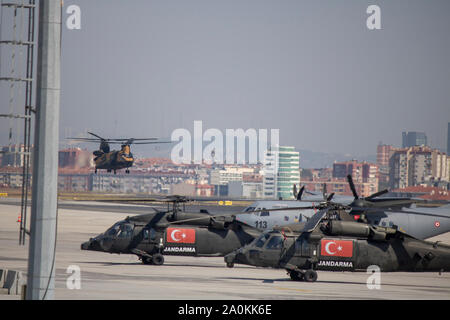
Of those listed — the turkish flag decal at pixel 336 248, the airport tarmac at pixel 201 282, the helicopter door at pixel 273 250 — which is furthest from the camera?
the helicopter door at pixel 273 250

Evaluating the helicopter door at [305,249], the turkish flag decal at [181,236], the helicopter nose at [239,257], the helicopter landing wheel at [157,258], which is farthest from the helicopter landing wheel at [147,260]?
the helicopter door at [305,249]

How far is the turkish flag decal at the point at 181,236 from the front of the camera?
27.6m

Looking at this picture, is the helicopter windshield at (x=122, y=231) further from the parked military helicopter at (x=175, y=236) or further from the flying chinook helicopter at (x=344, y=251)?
the flying chinook helicopter at (x=344, y=251)

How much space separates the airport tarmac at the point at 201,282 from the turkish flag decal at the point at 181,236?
1.26m

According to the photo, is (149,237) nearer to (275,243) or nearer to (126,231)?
(126,231)

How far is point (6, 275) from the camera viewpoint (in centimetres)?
2084

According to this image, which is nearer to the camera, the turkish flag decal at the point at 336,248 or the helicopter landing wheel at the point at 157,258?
the turkish flag decal at the point at 336,248

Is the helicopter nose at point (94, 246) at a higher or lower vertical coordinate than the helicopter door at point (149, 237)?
lower

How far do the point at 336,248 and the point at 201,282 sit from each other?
521cm

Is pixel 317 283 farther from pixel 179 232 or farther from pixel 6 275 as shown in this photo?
pixel 6 275

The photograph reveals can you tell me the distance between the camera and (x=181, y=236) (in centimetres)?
2764

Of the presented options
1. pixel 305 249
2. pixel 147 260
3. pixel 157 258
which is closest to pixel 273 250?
pixel 305 249
